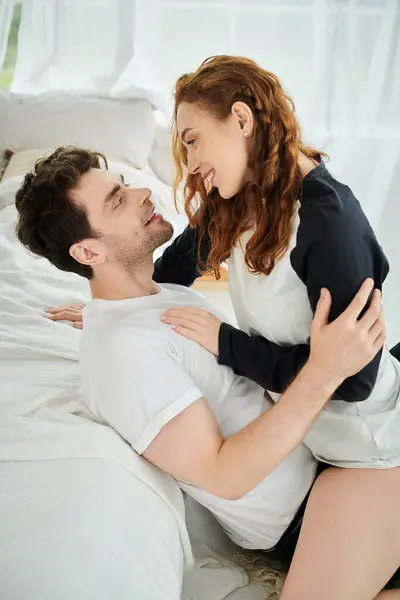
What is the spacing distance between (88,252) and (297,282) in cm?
44

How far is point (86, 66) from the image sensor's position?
3.08m

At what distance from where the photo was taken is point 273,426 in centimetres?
124

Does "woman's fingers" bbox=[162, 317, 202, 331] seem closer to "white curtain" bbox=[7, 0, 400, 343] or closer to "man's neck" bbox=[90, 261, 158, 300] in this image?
"man's neck" bbox=[90, 261, 158, 300]

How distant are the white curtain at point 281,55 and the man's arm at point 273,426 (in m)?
1.68

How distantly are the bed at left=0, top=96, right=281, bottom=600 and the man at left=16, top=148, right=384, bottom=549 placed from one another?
0.06 metres

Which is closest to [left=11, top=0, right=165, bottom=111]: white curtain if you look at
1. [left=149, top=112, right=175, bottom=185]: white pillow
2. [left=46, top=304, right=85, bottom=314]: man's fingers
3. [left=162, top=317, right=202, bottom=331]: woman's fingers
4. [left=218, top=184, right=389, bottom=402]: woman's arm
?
[left=149, top=112, right=175, bottom=185]: white pillow

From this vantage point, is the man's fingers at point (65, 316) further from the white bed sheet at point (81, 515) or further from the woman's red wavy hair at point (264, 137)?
the woman's red wavy hair at point (264, 137)

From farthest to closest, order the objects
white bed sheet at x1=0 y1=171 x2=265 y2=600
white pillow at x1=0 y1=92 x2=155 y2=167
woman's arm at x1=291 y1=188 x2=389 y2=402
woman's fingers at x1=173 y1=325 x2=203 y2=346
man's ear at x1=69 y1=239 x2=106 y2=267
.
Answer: white pillow at x1=0 y1=92 x2=155 y2=167 → man's ear at x1=69 y1=239 x2=106 y2=267 → woman's fingers at x1=173 y1=325 x2=203 y2=346 → woman's arm at x1=291 y1=188 x2=389 y2=402 → white bed sheet at x1=0 y1=171 x2=265 y2=600

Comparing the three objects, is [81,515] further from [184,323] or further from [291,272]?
[291,272]

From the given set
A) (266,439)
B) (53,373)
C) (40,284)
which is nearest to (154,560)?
(266,439)

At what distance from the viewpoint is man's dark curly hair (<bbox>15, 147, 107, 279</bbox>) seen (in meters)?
1.46

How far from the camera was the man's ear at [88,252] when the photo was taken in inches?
58.2

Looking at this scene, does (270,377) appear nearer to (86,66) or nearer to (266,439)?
(266,439)

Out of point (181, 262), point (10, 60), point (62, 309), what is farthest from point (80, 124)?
point (181, 262)
